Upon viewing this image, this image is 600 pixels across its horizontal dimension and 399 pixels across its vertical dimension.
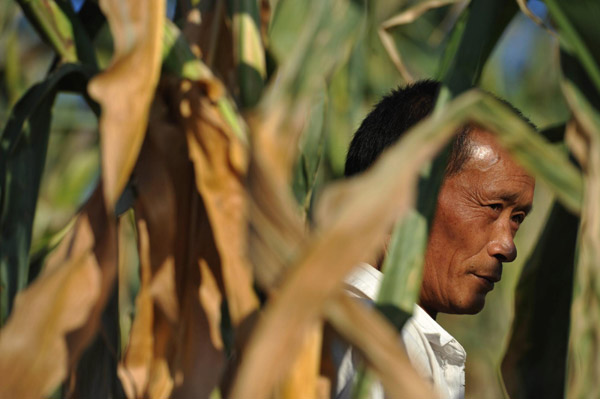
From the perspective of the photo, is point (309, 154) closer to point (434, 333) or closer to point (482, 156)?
point (434, 333)

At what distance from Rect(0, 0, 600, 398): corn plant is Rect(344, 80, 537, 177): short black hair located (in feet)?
1.35

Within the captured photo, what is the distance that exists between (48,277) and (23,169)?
0.55 feet

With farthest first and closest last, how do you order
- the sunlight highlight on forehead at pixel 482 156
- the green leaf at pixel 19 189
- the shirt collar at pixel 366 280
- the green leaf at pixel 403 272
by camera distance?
1. the sunlight highlight on forehead at pixel 482 156
2. the shirt collar at pixel 366 280
3. the green leaf at pixel 19 189
4. the green leaf at pixel 403 272

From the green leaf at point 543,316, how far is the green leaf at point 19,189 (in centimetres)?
37

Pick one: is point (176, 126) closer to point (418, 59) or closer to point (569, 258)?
point (569, 258)

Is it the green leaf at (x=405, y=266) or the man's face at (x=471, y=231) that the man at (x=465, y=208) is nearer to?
the man's face at (x=471, y=231)

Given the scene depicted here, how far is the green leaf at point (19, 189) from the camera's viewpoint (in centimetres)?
61

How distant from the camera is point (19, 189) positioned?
0.62 meters

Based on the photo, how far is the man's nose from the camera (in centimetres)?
106

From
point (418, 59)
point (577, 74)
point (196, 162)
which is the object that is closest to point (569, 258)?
point (577, 74)

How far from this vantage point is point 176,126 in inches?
20.7

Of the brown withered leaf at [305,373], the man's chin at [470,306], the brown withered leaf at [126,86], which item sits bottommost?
the man's chin at [470,306]

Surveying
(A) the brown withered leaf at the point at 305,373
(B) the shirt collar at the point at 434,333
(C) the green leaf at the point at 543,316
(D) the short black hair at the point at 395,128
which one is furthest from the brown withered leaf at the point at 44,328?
(D) the short black hair at the point at 395,128

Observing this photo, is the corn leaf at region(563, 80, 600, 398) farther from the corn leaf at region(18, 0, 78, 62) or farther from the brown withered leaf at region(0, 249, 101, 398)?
the corn leaf at region(18, 0, 78, 62)
